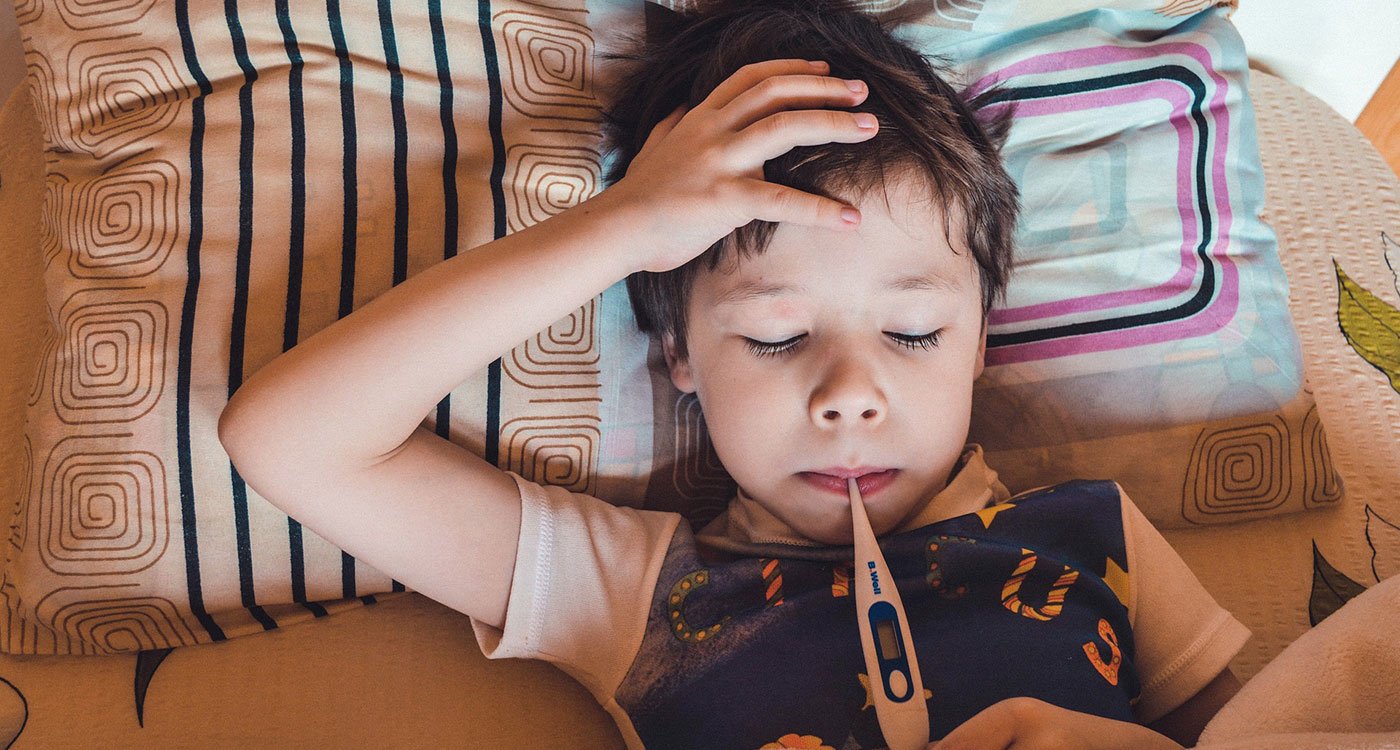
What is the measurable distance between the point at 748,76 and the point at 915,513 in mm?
405

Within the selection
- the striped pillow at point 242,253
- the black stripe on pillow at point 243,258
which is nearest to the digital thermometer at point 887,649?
the striped pillow at point 242,253

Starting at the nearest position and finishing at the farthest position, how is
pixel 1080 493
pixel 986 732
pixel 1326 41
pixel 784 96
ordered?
pixel 986 732 → pixel 784 96 → pixel 1080 493 → pixel 1326 41

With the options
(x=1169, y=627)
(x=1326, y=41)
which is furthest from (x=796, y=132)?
(x=1326, y=41)

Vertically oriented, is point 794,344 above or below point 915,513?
Result: above

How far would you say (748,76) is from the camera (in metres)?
0.84

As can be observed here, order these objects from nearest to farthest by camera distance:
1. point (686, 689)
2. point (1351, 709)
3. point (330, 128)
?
point (1351, 709) → point (686, 689) → point (330, 128)

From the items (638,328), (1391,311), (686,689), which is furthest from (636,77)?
(1391,311)

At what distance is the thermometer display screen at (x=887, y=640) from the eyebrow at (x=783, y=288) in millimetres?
261

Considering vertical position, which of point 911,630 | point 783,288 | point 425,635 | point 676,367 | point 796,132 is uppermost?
point 796,132

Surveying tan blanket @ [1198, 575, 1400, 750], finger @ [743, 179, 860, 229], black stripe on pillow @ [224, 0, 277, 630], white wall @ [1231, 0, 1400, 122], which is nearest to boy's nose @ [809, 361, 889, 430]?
finger @ [743, 179, 860, 229]

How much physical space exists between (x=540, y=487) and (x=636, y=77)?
1.32 feet

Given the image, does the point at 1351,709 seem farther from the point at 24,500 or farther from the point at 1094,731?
the point at 24,500

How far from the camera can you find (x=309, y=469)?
77 cm

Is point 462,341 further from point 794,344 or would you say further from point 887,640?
point 887,640
